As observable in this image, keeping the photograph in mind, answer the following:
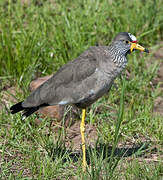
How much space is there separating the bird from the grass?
0.31 m

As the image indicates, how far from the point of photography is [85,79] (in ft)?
14.5

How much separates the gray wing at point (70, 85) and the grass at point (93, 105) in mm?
398

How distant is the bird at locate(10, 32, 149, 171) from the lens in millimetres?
4332

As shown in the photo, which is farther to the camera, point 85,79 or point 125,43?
point 125,43

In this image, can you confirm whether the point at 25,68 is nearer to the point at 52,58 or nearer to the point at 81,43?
the point at 52,58

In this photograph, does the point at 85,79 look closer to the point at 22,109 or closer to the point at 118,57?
the point at 118,57

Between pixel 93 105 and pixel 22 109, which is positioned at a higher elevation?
pixel 22 109

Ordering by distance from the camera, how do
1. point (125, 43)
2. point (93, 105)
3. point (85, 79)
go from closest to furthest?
point (85, 79) → point (125, 43) → point (93, 105)

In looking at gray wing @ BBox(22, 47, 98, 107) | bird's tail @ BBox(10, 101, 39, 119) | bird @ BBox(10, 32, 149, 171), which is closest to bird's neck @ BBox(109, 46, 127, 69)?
bird @ BBox(10, 32, 149, 171)

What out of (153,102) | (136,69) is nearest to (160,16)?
(136,69)

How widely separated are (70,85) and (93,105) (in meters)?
0.91

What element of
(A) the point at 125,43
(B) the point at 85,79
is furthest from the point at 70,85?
(A) the point at 125,43

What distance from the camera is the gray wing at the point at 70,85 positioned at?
438 cm

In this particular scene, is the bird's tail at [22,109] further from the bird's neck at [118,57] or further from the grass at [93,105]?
the bird's neck at [118,57]
